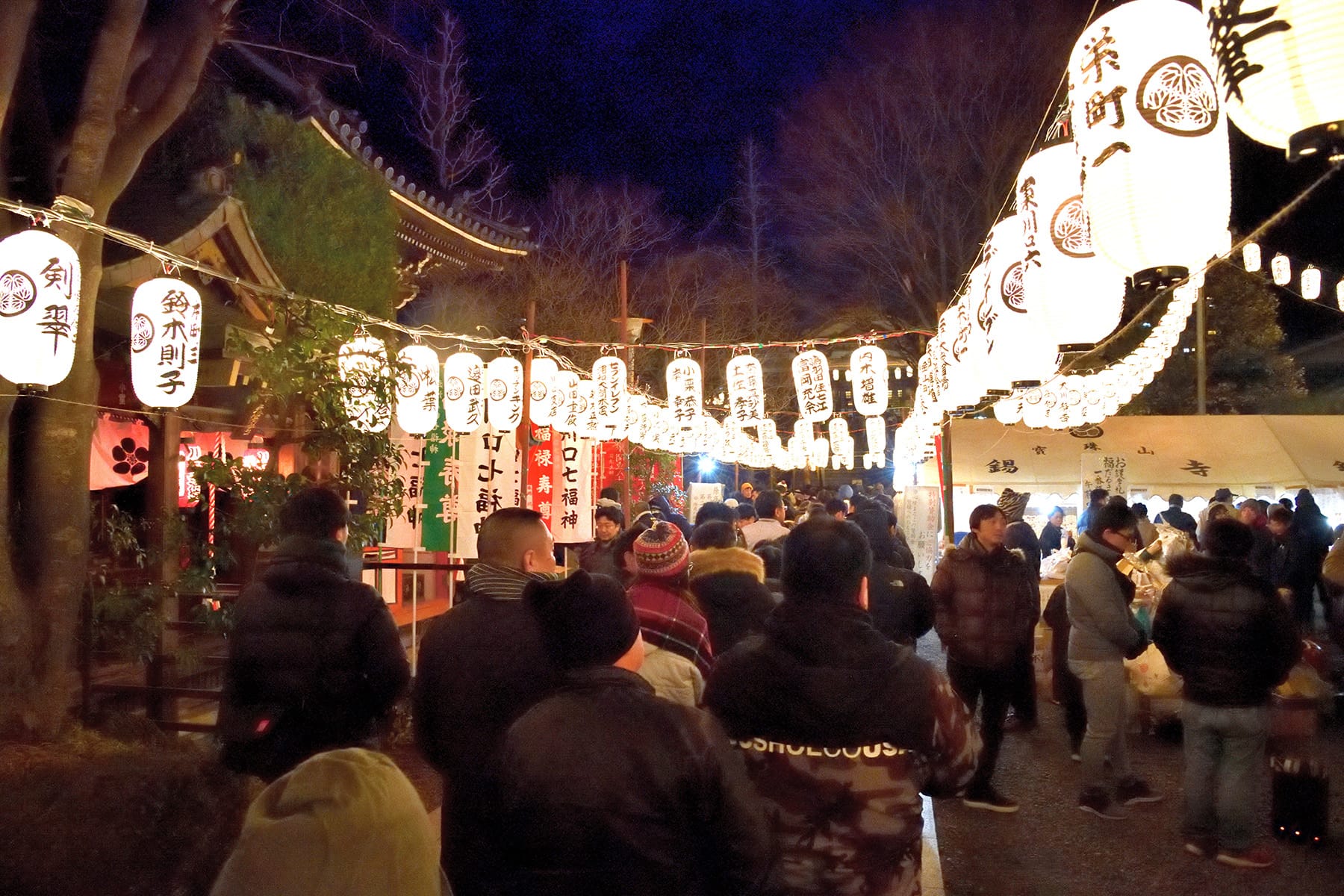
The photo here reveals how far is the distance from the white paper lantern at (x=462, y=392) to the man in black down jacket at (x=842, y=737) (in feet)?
29.8

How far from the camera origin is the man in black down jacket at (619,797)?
2268mm

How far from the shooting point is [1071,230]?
256 inches

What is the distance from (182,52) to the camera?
25.7 feet

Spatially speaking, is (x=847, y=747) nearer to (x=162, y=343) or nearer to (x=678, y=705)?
(x=678, y=705)

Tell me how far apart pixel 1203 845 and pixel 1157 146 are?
4.23 metres

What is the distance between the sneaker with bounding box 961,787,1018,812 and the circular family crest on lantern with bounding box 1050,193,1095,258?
3.98m

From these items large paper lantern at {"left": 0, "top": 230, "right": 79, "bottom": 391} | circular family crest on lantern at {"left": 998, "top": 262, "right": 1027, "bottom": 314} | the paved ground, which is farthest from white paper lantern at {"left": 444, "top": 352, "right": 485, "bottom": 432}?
the paved ground

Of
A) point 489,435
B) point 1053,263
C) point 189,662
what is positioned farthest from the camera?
point 489,435

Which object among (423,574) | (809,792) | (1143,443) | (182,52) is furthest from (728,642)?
(1143,443)

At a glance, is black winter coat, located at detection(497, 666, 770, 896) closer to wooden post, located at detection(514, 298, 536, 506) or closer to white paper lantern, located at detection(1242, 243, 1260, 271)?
wooden post, located at detection(514, 298, 536, 506)

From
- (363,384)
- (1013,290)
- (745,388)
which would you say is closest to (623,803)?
(1013,290)

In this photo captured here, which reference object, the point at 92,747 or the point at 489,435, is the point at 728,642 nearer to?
the point at 92,747

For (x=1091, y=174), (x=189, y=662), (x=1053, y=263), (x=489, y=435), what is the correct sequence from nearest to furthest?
(x=1091, y=174), (x=1053, y=263), (x=189, y=662), (x=489, y=435)

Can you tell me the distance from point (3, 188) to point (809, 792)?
26.4 ft
